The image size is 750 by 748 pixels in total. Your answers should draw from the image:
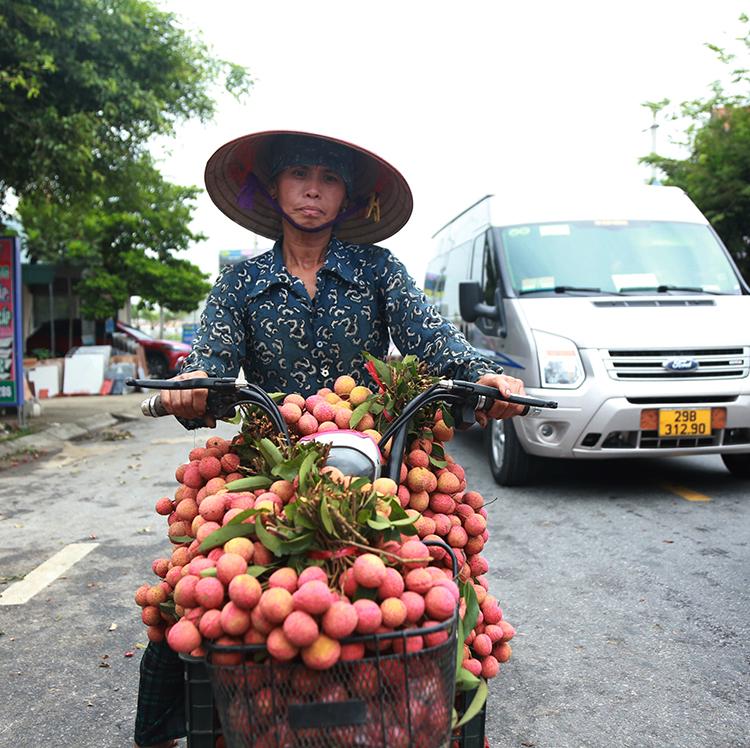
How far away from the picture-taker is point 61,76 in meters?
8.95

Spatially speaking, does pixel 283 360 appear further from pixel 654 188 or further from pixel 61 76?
pixel 61 76

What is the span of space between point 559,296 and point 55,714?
4691mm

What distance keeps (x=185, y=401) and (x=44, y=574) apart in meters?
3.03

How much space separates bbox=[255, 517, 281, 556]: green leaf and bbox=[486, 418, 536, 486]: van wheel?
190 inches

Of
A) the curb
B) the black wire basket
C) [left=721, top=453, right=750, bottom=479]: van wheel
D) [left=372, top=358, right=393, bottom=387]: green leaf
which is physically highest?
[left=372, top=358, right=393, bottom=387]: green leaf

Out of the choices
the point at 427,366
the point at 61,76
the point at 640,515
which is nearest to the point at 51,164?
the point at 61,76

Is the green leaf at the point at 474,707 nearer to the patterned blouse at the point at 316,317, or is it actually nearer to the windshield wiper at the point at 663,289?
the patterned blouse at the point at 316,317

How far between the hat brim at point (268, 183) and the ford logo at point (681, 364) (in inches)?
141

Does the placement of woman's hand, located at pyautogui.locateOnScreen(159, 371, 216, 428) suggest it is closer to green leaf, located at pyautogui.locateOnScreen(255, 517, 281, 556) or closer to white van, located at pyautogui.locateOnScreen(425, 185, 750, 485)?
green leaf, located at pyautogui.locateOnScreen(255, 517, 281, 556)

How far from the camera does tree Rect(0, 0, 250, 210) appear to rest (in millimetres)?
8367

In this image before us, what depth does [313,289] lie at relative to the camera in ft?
8.25

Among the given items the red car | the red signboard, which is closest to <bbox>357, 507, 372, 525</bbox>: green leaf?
the red signboard

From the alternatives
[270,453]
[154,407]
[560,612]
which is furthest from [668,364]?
[270,453]

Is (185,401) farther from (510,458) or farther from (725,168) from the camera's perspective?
(725,168)
